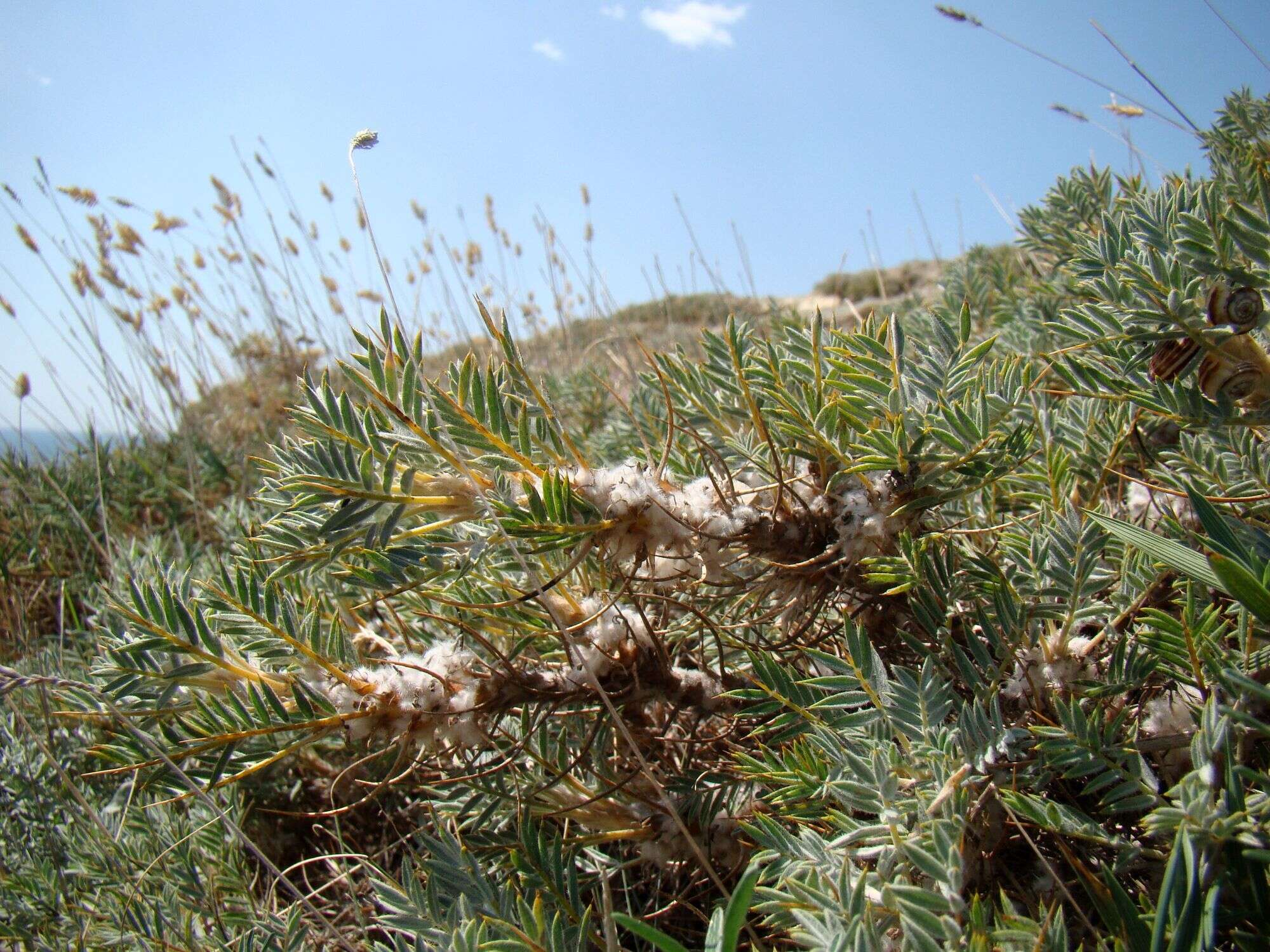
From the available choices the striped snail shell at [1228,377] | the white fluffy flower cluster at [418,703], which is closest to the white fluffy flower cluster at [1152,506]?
the striped snail shell at [1228,377]

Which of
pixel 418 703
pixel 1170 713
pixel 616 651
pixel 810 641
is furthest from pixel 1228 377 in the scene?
pixel 418 703

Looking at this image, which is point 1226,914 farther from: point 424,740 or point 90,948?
point 90,948

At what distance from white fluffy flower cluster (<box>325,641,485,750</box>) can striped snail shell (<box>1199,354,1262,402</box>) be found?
2.15 feet

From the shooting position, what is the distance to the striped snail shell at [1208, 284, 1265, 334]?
0.55m

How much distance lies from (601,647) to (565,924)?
223 mm

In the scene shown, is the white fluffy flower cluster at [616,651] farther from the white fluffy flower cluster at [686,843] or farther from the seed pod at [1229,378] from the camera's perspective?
the seed pod at [1229,378]

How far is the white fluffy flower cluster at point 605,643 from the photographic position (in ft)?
2.19

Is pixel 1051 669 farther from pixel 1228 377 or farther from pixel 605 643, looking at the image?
pixel 605 643

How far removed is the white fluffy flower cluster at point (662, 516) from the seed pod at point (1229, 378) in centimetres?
38

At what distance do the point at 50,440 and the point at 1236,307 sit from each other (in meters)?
3.36

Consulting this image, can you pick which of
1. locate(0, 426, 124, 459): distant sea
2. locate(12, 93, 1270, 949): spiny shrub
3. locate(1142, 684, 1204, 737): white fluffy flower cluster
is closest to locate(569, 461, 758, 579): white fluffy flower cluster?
locate(12, 93, 1270, 949): spiny shrub

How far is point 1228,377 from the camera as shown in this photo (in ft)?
1.90

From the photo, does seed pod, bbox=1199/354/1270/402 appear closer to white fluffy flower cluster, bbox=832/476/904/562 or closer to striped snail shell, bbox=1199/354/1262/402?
striped snail shell, bbox=1199/354/1262/402

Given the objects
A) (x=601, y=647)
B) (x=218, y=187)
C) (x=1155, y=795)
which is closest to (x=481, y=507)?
(x=601, y=647)
